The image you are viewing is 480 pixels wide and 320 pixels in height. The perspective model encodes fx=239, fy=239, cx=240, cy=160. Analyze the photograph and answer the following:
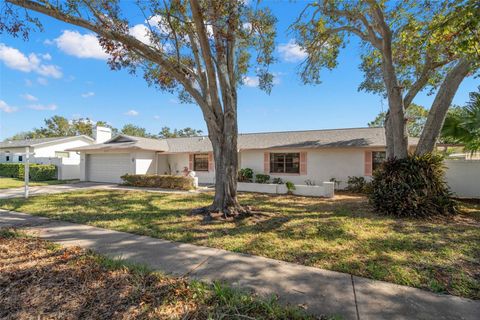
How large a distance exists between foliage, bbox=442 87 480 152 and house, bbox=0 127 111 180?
952 inches

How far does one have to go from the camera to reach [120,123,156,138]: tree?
2237 inches

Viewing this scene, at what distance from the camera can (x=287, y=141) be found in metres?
15.9

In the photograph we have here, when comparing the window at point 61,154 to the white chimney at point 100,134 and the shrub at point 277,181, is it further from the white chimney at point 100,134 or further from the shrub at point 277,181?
the shrub at point 277,181

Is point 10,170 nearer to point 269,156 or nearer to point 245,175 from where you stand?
point 245,175

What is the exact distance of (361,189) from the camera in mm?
13070

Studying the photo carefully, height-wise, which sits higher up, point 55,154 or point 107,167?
point 55,154

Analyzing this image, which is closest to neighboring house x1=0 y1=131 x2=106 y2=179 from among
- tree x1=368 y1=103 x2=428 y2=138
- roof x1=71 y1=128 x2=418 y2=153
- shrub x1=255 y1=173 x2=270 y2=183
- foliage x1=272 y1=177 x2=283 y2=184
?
roof x1=71 y1=128 x2=418 y2=153

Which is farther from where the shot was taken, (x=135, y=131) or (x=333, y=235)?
(x=135, y=131)

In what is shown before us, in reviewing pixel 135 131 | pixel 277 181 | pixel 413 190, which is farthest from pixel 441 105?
pixel 135 131

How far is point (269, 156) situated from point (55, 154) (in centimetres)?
2427

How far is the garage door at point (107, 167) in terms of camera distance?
1759 cm

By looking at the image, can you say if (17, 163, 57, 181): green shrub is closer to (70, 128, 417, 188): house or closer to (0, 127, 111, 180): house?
(0, 127, 111, 180): house

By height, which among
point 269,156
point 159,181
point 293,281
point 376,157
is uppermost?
point 269,156

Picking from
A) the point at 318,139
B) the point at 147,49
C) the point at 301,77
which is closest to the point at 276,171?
the point at 318,139
